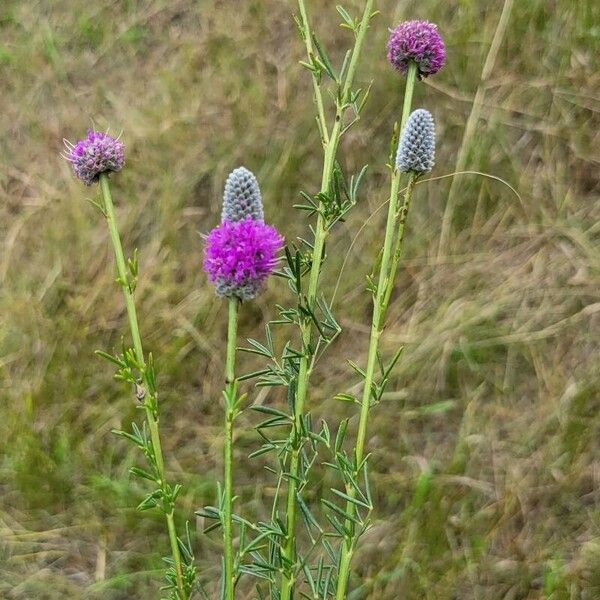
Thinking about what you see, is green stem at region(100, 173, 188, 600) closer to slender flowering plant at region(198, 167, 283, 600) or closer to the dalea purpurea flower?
slender flowering plant at region(198, 167, 283, 600)

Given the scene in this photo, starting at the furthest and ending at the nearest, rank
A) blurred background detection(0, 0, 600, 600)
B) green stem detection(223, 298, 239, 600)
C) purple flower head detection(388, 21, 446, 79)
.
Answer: blurred background detection(0, 0, 600, 600) < purple flower head detection(388, 21, 446, 79) < green stem detection(223, 298, 239, 600)

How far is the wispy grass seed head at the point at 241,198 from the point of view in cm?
88

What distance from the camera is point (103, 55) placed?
9.30 feet

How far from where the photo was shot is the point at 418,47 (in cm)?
97

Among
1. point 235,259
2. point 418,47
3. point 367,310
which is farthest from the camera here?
point 367,310

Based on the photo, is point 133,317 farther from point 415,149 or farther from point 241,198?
point 415,149

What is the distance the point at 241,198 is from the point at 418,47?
0.31 metres

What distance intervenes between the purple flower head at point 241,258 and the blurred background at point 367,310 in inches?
34.2

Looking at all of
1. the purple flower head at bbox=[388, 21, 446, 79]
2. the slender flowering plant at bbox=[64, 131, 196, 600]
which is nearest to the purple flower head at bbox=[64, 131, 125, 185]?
the slender flowering plant at bbox=[64, 131, 196, 600]

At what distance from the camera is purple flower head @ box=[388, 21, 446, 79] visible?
0.98 meters

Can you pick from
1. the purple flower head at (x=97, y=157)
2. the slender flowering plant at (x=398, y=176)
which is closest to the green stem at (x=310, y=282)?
the slender flowering plant at (x=398, y=176)

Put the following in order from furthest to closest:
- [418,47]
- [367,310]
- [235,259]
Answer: [367,310] → [418,47] → [235,259]

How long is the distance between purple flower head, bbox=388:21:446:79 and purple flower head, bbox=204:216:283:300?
0.32m

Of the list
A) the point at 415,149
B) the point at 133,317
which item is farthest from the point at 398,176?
the point at 133,317
